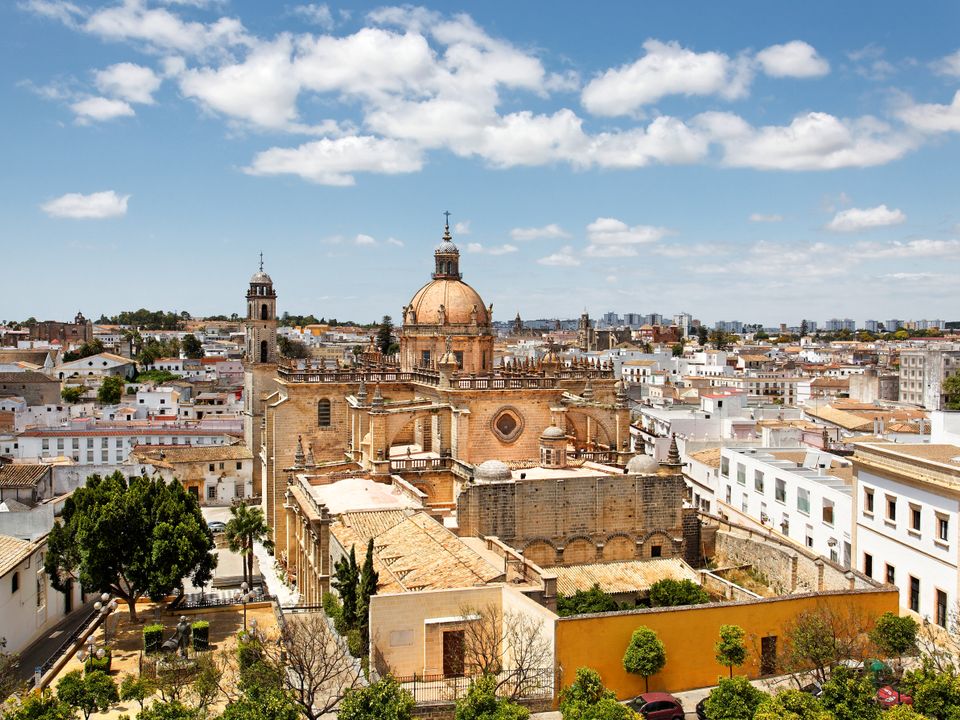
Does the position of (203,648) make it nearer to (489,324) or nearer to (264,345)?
(489,324)

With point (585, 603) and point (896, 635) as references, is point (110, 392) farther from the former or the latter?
point (896, 635)

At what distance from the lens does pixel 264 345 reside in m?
49.0

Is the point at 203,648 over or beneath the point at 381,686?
beneath

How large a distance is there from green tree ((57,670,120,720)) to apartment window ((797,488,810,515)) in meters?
25.3

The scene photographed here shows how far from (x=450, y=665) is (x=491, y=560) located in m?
4.18

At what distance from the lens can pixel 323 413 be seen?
132 ft

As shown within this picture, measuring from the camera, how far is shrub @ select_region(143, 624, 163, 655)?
2402cm

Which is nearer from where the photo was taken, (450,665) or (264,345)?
(450,665)

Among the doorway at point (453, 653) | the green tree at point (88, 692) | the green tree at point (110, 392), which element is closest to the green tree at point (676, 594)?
the doorway at point (453, 653)

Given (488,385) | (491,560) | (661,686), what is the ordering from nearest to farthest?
1. (661,686)
2. (491,560)
3. (488,385)

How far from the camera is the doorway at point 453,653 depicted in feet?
67.6

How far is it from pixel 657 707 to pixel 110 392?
246 feet

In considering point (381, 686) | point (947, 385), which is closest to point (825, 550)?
point (381, 686)

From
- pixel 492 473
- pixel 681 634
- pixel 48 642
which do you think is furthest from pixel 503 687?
pixel 48 642
